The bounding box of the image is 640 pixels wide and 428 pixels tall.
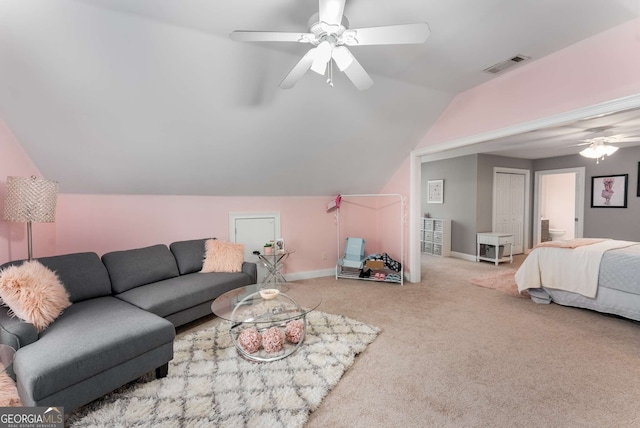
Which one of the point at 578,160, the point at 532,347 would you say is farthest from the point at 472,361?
the point at 578,160

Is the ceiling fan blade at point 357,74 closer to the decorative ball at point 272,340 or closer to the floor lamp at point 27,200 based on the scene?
the decorative ball at point 272,340

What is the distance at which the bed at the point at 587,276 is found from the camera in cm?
301

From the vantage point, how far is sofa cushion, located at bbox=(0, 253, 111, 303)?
8.11 ft

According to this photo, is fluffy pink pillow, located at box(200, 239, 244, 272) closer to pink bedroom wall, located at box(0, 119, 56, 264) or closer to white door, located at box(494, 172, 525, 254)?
pink bedroom wall, located at box(0, 119, 56, 264)

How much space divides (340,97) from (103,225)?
10.0 feet

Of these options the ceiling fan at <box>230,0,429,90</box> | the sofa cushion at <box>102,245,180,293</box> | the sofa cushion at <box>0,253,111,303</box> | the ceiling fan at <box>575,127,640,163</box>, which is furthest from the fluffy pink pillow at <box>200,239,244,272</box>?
the ceiling fan at <box>575,127,640,163</box>

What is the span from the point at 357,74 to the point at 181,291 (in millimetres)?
2451

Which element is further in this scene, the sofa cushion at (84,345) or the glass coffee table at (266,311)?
the glass coffee table at (266,311)

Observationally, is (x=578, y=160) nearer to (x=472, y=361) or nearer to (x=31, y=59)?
(x=472, y=361)

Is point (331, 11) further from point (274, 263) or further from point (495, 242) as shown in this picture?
point (495, 242)

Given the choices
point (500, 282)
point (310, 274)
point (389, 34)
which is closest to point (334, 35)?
point (389, 34)

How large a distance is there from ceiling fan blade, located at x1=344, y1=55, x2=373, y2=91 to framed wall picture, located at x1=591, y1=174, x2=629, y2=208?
6.34 m

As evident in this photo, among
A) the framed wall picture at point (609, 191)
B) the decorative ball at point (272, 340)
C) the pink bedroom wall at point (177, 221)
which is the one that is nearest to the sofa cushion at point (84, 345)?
the decorative ball at point (272, 340)

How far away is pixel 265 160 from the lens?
372 centimetres
